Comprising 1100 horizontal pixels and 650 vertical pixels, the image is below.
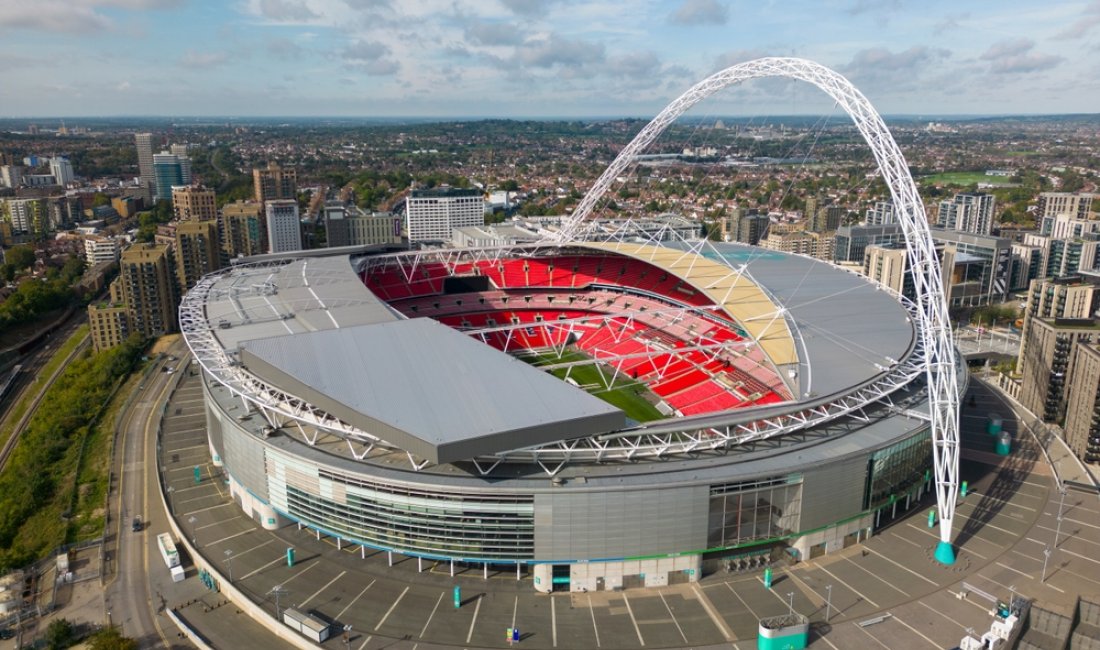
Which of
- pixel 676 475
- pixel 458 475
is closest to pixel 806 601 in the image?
pixel 676 475

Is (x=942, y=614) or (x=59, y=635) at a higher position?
(x=942, y=614)

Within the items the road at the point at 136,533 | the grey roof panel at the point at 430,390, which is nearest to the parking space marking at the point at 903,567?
the grey roof panel at the point at 430,390

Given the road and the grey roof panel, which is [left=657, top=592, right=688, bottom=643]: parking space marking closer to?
the grey roof panel

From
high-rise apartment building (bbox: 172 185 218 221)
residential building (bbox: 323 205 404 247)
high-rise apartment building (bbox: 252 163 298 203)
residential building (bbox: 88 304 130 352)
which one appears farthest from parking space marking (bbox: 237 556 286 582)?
high-rise apartment building (bbox: 252 163 298 203)

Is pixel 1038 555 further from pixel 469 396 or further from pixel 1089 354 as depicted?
pixel 469 396

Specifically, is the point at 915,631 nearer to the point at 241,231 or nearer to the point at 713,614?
the point at 713,614

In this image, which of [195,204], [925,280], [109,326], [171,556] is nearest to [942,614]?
[925,280]
